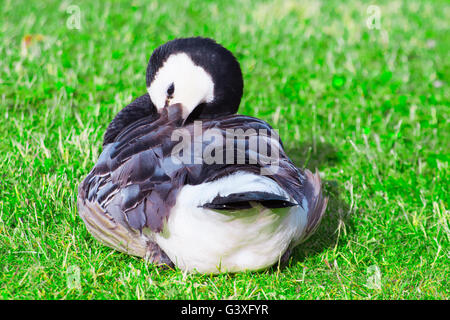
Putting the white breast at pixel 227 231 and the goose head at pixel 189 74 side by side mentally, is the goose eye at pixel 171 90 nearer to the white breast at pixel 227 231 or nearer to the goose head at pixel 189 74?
the goose head at pixel 189 74

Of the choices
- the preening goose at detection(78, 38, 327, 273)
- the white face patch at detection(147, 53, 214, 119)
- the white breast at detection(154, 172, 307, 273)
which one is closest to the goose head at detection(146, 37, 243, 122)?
the white face patch at detection(147, 53, 214, 119)

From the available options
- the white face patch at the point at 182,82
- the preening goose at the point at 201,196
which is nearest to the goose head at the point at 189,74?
the white face patch at the point at 182,82

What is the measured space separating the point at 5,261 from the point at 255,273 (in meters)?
1.36

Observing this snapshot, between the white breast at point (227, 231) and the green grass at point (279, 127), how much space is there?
12 centimetres

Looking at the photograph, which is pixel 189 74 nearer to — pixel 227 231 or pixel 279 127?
pixel 227 231

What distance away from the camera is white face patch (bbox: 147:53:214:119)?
3.87 meters

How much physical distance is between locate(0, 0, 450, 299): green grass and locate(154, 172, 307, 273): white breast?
119mm

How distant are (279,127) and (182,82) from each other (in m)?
1.64

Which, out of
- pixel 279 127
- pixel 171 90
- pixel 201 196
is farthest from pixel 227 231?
pixel 279 127

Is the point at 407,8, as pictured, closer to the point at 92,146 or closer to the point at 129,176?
the point at 92,146

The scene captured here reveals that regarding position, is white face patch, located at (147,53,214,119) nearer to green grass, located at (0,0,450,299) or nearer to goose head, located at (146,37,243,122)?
goose head, located at (146,37,243,122)

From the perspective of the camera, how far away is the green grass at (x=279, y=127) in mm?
3381

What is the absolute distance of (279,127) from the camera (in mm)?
5344

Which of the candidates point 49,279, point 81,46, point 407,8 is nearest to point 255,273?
point 49,279
